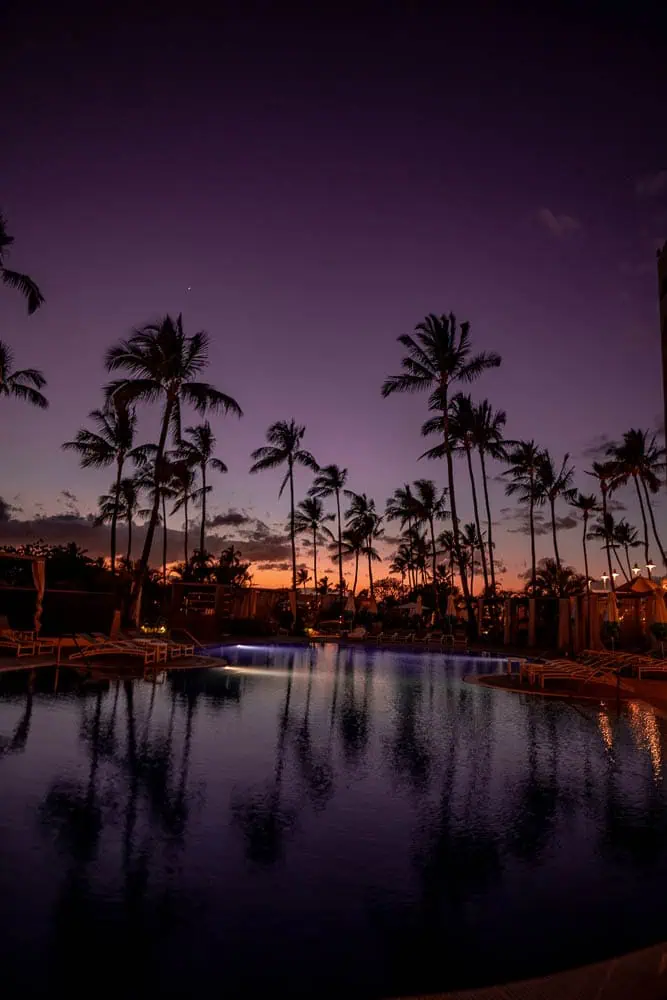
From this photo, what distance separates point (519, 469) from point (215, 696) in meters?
37.5

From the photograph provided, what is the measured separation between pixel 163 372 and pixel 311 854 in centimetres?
2100

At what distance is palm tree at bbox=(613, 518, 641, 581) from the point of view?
6163 cm

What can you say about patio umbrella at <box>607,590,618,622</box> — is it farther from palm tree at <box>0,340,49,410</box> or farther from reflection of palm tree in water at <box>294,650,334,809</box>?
palm tree at <box>0,340,49,410</box>

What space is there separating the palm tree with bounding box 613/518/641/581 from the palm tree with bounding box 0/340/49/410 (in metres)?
55.0

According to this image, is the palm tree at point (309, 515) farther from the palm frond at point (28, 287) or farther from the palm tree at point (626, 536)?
the palm frond at point (28, 287)

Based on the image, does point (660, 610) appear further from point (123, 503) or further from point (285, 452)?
point (123, 503)

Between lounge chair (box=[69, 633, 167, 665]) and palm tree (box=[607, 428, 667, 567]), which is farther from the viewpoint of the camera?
palm tree (box=[607, 428, 667, 567])

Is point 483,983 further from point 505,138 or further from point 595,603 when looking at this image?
point 595,603

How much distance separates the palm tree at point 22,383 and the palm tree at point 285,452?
57.9 ft

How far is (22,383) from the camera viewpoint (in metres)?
23.8


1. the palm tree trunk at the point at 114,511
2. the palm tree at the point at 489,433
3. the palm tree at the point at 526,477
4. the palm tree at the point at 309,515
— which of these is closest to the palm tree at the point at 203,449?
the palm tree trunk at the point at 114,511

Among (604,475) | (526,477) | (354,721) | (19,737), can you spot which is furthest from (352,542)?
(19,737)

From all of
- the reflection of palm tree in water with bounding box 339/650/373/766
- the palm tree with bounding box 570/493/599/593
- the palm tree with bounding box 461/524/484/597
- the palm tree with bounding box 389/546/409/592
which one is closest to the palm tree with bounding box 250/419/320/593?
the palm tree with bounding box 461/524/484/597

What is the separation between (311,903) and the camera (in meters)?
3.32
